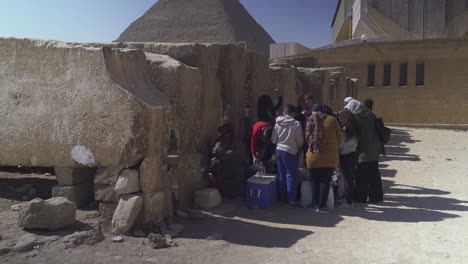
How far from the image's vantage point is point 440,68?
2356cm

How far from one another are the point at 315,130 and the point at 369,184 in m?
1.27

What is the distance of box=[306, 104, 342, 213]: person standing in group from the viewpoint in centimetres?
519

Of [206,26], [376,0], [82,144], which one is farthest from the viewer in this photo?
[206,26]

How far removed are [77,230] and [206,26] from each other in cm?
5150

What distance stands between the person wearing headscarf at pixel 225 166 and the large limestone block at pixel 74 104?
136cm

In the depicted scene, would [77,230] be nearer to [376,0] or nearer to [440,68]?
[440,68]

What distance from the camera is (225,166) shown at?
5.67 m

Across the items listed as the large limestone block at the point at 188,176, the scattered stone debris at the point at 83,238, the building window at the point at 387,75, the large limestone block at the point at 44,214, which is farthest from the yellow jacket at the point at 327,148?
the building window at the point at 387,75

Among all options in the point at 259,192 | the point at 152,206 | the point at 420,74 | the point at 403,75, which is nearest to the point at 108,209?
the point at 152,206

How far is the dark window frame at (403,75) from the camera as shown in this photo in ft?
79.8

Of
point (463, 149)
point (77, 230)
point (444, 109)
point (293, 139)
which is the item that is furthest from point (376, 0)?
point (77, 230)

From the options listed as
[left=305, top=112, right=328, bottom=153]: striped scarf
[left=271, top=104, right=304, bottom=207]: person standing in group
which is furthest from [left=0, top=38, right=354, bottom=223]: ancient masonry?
[left=305, top=112, right=328, bottom=153]: striped scarf

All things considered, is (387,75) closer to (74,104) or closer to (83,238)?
(74,104)

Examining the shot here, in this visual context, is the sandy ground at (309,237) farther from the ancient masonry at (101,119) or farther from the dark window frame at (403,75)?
the dark window frame at (403,75)
